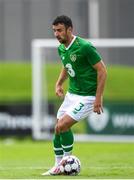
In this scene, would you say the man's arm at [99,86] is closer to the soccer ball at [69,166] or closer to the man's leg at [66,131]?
the man's leg at [66,131]

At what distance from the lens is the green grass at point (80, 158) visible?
13.8 m

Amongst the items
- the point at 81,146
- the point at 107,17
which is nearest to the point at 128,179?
the point at 81,146

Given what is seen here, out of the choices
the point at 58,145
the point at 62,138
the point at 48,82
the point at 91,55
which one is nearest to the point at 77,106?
the point at 62,138

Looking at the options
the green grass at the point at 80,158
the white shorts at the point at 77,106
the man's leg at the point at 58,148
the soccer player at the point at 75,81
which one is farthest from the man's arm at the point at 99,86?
the green grass at the point at 80,158

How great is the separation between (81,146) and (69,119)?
30.6ft

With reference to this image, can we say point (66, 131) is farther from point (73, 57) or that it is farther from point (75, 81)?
point (73, 57)

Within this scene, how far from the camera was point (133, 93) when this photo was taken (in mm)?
23375

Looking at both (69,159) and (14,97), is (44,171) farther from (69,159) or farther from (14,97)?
(14,97)

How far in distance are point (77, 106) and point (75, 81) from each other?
36 cm

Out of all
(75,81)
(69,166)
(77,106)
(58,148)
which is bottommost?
(69,166)

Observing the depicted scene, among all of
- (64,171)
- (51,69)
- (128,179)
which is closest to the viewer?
(128,179)

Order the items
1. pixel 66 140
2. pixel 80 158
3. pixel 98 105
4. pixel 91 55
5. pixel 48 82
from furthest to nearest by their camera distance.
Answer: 1. pixel 48 82
2. pixel 80 158
3. pixel 66 140
4. pixel 91 55
5. pixel 98 105

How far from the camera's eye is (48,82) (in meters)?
24.5

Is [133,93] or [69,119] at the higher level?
[69,119]
